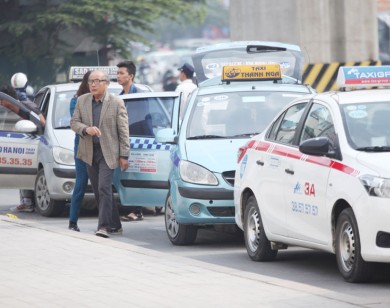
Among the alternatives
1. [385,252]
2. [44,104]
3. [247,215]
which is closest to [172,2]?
[44,104]

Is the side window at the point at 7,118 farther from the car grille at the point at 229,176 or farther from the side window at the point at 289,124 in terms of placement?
the side window at the point at 289,124

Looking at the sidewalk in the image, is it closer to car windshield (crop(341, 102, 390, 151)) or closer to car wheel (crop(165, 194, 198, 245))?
car wheel (crop(165, 194, 198, 245))

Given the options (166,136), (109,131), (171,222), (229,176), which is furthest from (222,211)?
(109,131)

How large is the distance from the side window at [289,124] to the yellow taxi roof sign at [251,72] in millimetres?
2682

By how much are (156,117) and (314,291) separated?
6.74 m

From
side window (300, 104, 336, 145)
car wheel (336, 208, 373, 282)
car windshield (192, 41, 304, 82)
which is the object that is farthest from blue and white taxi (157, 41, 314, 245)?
car wheel (336, 208, 373, 282)

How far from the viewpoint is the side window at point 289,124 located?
11573 mm

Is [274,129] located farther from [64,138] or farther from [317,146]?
[64,138]

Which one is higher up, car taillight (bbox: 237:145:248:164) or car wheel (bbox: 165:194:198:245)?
car taillight (bbox: 237:145:248:164)

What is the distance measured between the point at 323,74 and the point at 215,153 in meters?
13.7

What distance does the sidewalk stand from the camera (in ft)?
29.6

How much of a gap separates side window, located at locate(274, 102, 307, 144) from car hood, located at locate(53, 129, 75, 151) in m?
5.36

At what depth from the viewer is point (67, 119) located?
17.2 metres

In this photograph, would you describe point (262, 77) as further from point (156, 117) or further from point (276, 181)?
point (276, 181)
